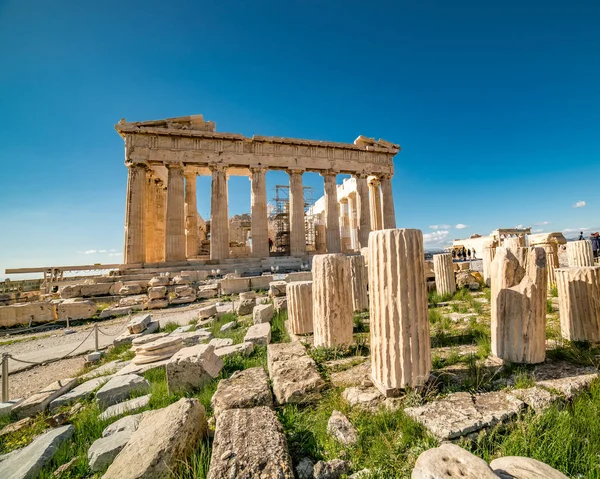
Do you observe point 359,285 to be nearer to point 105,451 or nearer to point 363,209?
point 105,451

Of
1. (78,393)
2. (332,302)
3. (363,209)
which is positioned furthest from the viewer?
(363,209)

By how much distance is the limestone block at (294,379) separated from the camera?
2.84 meters

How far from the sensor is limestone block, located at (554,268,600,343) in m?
3.62

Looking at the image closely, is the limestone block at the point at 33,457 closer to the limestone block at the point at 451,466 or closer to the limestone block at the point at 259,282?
the limestone block at the point at 451,466

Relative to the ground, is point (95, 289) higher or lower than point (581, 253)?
lower

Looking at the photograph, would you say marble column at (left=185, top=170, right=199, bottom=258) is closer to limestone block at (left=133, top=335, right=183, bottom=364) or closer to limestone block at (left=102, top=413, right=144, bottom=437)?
limestone block at (left=133, top=335, right=183, bottom=364)

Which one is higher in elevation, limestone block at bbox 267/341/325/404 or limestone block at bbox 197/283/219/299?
limestone block at bbox 197/283/219/299

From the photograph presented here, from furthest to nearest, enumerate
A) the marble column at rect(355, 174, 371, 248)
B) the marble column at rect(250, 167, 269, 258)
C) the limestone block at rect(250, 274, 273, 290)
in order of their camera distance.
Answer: the marble column at rect(355, 174, 371, 248)
the marble column at rect(250, 167, 269, 258)
the limestone block at rect(250, 274, 273, 290)

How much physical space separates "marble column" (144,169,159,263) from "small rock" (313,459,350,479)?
18735 mm

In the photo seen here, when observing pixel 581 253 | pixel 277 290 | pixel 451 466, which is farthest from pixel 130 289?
pixel 581 253

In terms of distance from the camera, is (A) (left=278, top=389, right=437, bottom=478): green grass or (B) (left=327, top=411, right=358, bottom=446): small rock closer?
(A) (left=278, top=389, right=437, bottom=478): green grass

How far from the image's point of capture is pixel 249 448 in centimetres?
195

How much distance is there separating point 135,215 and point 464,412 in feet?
59.7

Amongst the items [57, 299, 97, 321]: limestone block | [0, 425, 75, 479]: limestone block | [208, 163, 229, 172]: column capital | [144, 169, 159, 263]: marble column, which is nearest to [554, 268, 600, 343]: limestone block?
[0, 425, 75, 479]: limestone block
